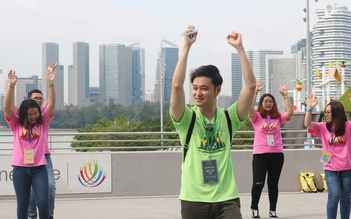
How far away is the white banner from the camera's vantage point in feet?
41.0

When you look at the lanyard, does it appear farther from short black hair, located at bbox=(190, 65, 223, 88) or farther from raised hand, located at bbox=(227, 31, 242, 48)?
raised hand, located at bbox=(227, 31, 242, 48)

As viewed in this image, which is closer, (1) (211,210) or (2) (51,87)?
(1) (211,210)

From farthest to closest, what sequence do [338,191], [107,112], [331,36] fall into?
[331,36] → [107,112] → [338,191]

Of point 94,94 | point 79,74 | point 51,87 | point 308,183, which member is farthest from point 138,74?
point 51,87

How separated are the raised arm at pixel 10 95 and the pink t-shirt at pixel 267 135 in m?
3.60

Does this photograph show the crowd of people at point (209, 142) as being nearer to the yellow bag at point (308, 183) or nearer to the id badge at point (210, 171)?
the id badge at point (210, 171)

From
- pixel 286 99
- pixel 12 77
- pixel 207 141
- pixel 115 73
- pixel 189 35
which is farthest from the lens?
pixel 115 73

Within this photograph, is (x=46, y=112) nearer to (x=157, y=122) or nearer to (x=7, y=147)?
(x=7, y=147)

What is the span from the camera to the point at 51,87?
7.30 m


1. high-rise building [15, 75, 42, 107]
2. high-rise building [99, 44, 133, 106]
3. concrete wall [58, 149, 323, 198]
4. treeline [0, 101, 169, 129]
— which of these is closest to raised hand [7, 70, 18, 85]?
high-rise building [15, 75, 42, 107]

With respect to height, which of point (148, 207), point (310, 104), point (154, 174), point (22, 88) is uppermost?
point (22, 88)

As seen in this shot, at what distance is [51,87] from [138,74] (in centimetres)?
9803

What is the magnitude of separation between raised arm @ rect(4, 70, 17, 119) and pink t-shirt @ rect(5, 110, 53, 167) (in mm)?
118

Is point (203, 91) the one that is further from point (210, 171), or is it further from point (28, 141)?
point (28, 141)
